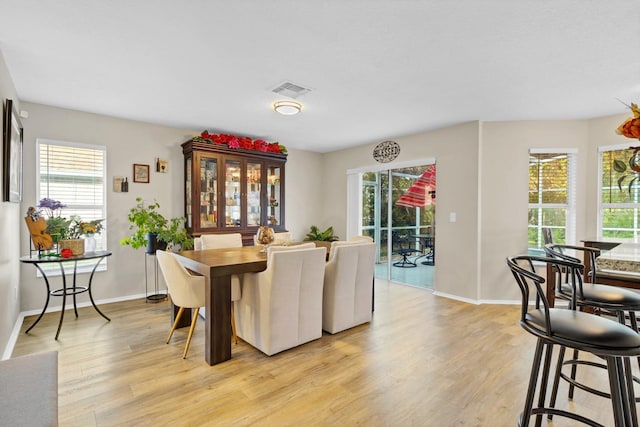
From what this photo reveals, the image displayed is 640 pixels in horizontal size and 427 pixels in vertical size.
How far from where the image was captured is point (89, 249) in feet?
10.9

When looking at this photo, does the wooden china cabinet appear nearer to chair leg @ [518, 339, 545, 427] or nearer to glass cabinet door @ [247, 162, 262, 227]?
glass cabinet door @ [247, 162, 262, 227]

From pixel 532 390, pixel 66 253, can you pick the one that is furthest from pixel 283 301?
pixel 66 253

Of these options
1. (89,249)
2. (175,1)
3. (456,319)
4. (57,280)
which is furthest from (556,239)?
(57,280)

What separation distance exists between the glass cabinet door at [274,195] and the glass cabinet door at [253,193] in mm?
189

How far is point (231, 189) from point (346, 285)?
260cm

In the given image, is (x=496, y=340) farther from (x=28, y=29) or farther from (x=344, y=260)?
(x=28, y=29)

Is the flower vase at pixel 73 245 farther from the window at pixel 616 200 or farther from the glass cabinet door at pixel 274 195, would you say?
the window at pixel 616 200

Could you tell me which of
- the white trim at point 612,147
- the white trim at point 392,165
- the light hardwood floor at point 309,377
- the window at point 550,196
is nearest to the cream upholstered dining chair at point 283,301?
the light hardwood floor at point 309,377

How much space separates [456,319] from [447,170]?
2083 mm

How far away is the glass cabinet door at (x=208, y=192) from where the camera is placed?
4.53m

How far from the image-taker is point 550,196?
4.21 m

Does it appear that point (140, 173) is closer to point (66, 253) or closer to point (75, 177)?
point (75, 177)

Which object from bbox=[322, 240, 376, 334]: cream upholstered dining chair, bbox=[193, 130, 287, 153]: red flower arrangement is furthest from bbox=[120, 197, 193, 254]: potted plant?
bbox=[322, 240, 376, 334]: cream upholstered dining chair

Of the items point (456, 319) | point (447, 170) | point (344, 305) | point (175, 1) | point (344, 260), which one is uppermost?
point (175, 1)
